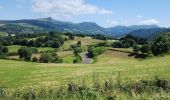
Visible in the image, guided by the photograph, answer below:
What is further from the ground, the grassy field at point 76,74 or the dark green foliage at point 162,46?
the grassy field at point 76,74

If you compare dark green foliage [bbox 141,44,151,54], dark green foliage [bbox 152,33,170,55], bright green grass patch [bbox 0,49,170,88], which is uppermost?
bright green grass patch [bbox 0,49,170,88]

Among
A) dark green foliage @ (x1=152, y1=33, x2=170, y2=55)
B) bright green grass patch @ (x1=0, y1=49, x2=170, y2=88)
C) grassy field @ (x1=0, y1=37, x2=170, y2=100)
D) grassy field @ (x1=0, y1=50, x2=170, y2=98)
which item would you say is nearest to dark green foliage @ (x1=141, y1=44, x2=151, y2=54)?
dark green foliage @ (x1=152, y1=33, x2=170, y2=55)

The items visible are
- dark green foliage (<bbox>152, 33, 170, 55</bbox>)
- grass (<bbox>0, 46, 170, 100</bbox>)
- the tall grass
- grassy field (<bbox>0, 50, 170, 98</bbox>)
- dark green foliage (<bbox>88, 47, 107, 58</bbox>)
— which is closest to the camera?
the tall grass

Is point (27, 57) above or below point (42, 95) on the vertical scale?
below

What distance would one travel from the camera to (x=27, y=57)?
148 metres

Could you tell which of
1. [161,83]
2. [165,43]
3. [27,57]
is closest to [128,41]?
[27,57]

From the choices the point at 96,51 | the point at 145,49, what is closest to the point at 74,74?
the point at 145,49

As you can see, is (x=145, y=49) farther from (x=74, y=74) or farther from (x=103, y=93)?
(x=103, y=93)

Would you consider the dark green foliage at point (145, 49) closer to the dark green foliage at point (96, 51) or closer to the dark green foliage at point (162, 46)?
the dark green foliage at point (162, 46)

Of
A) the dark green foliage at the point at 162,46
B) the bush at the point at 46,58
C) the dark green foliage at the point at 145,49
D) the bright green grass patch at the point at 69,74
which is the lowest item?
the bush at the point at 46,58

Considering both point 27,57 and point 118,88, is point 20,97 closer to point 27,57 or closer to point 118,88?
point 118,88

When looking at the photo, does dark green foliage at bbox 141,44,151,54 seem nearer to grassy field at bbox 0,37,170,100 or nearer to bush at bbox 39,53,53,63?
bush at bbox 39,53,53,63

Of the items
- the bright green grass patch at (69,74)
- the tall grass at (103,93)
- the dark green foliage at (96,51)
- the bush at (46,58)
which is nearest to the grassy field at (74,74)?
the bright green grass patch at (69,74)

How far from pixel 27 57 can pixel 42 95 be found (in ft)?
449
